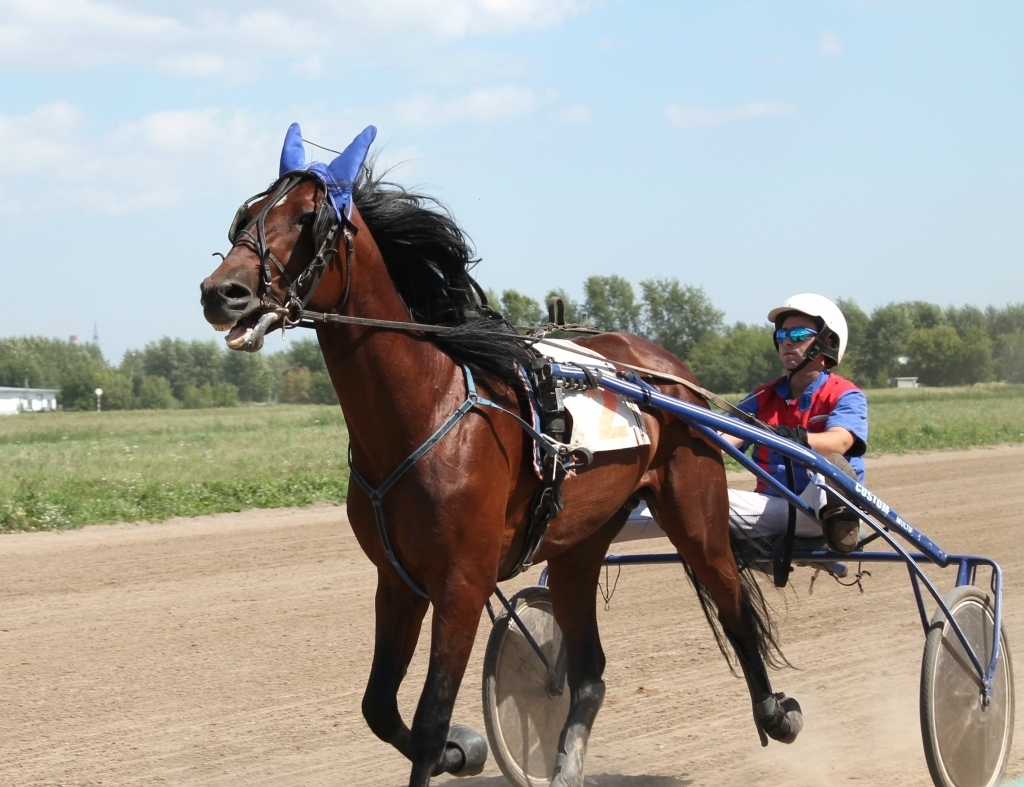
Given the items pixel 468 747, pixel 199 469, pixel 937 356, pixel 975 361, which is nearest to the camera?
pixel 468 747

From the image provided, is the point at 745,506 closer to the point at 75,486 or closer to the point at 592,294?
the point at 75,486

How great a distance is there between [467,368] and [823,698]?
8.10 feet

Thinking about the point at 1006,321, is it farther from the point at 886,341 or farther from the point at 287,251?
the point at 287,251

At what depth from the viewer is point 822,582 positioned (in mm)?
7402

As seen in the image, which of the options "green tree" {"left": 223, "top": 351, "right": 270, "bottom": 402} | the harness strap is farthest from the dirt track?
"green tree" {"left": 223, "top": 351, "right": 270, "bottom": 402}

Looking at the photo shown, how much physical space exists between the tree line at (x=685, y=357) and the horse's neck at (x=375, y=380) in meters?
29.0

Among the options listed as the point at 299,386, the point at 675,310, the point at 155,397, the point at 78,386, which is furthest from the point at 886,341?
the point at 78,386

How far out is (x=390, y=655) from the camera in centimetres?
320

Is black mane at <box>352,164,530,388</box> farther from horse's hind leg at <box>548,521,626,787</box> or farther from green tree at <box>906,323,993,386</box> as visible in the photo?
green tree at <box>906,323,993,386</box>

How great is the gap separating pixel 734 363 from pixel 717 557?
1477 inches

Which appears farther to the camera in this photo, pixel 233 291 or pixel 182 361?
pixel 182 361

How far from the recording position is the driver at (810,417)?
396 cm

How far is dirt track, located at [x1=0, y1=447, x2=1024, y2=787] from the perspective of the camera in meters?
3.98

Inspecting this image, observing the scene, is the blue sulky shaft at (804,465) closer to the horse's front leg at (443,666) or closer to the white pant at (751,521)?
the white pant at (751,521)
